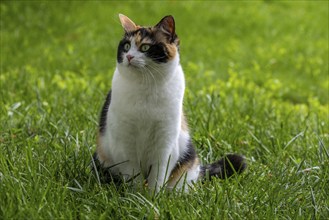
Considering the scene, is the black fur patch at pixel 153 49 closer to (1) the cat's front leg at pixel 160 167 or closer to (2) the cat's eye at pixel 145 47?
(2) the cat's eye at pixel 145 47

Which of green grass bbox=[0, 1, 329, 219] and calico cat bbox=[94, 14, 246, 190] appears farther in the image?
calico cat bbox=[94, 14, 246, 190]

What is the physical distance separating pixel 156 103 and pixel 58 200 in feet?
2.65

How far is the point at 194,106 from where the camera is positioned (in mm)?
5320

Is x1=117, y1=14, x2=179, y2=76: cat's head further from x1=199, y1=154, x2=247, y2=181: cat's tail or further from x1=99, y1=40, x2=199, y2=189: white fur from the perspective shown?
x1=199, y1=154, x2=247, y2=181: cat's tail

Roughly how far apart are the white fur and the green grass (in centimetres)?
20

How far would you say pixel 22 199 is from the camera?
3.28 meters

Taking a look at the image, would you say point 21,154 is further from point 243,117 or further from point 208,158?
point 243,117

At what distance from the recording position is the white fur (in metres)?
3.70

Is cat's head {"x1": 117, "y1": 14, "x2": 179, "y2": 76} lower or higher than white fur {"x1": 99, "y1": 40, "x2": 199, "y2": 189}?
higher

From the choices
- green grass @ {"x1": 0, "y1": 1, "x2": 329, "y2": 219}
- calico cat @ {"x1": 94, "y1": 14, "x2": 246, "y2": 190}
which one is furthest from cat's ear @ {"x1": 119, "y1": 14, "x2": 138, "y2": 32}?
green grass @ {"x1": 0, "y1": 1, "x2": 329, "y2": 219}

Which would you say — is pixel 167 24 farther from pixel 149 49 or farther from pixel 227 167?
pixel 227 167

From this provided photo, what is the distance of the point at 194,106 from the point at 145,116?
1.65m

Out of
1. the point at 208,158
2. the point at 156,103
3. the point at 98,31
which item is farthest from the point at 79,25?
the point at 156,103

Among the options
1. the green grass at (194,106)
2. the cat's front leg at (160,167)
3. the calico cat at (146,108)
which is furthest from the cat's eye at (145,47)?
the green grass at (194,106)
